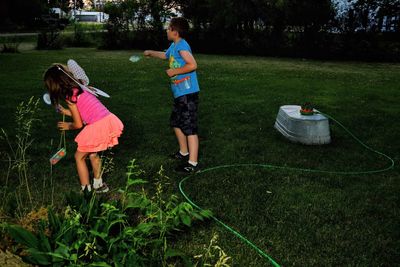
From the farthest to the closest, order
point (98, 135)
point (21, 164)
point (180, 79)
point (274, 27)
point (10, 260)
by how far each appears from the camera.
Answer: point (274, 27) → point (180, 79) → point (98, 135) → point (21, 164) → point (10, 260)

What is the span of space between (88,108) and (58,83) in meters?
0.39

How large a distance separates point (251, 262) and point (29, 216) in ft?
5.68

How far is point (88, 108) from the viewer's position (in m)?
4.06

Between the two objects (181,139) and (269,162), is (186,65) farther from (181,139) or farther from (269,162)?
(269,162)

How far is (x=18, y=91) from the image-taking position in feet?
31.9

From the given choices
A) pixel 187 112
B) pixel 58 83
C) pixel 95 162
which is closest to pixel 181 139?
pixel 187 112

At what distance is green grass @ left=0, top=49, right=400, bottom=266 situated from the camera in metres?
3.45

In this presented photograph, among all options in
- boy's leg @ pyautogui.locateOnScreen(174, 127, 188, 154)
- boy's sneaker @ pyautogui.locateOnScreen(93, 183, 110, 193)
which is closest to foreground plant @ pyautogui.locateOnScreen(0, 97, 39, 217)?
boy's sneaker @ pyautogui.locateOnScreen(93, 183, 110, 193)

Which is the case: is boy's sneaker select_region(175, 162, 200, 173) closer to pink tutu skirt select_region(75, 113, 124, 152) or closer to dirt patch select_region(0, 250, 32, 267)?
pink tutu skirt select_region(75, 113, 124, 152)

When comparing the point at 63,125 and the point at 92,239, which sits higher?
the point at 63,125

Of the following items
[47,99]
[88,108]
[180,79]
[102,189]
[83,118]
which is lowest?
[102,189]

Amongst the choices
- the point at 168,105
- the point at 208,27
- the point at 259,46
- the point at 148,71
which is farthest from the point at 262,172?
the point at 208,27

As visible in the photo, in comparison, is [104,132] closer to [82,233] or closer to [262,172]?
[82,233]

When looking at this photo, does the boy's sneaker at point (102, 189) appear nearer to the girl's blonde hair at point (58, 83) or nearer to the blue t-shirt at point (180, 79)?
the girl's blonde hair at point (58, 83)
